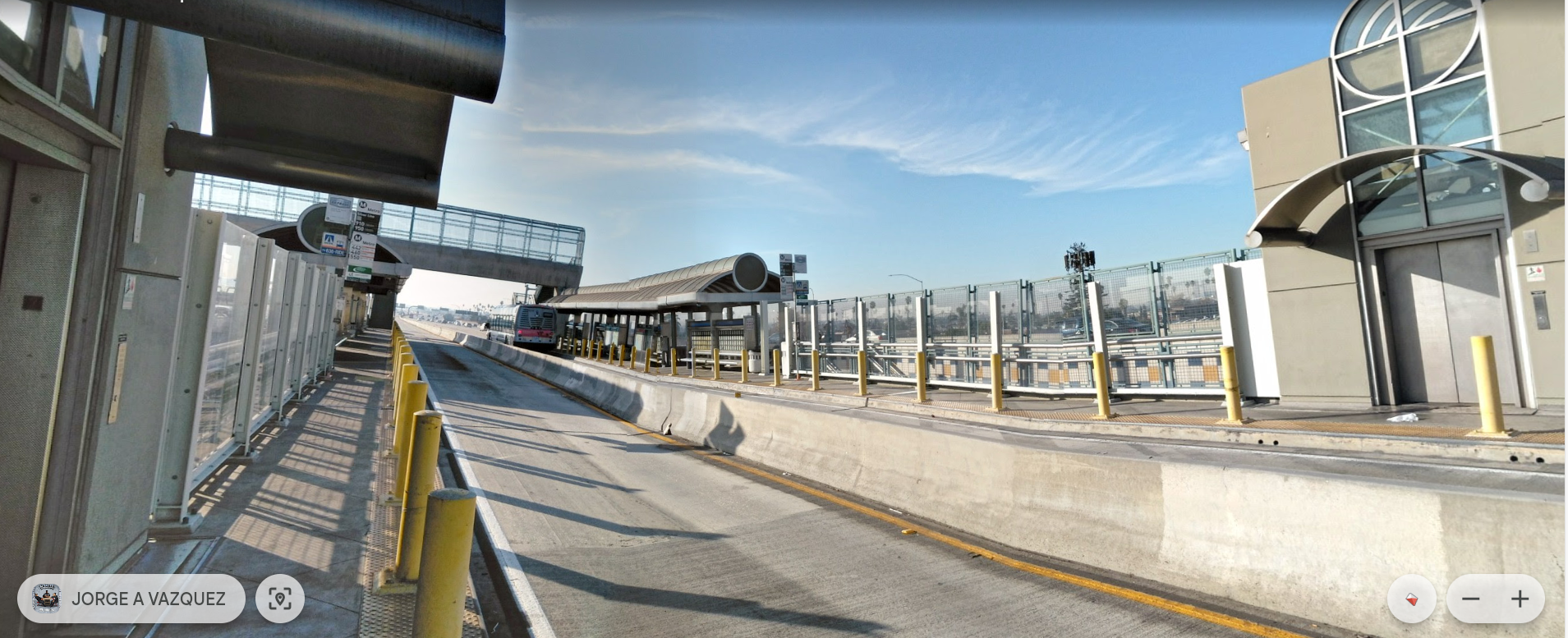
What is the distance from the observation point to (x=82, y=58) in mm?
3115

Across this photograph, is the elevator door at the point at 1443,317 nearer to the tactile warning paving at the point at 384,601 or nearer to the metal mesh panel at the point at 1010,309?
the metal mesh panel at the point at 1010,309

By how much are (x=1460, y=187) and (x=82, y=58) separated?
14.5m

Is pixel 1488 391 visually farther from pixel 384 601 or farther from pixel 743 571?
pixel 384 601

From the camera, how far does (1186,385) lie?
446 inches

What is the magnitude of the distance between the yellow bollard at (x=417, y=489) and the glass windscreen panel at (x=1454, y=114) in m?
13.3

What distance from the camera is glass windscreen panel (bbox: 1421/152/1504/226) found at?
27.6ft

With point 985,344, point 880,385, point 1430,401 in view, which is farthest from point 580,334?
point 1430,401

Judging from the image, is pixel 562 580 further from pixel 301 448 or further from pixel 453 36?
pixel 301 448

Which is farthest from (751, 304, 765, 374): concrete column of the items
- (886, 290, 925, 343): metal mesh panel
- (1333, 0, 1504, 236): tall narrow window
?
(1333, 0, 1504, 236): tall narrow window

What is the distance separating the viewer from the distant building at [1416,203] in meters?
8.09

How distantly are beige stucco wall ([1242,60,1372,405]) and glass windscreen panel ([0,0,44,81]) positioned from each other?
557 inches

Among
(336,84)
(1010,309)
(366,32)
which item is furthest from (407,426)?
(1010,309)

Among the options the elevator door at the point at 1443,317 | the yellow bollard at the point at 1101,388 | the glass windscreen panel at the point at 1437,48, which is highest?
Answer: the glass windscreen panel at the point at 1437,48

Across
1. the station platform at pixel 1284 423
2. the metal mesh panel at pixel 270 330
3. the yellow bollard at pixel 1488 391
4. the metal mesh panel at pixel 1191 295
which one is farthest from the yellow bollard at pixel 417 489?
the metal mesh panel at pixel 1191 295
